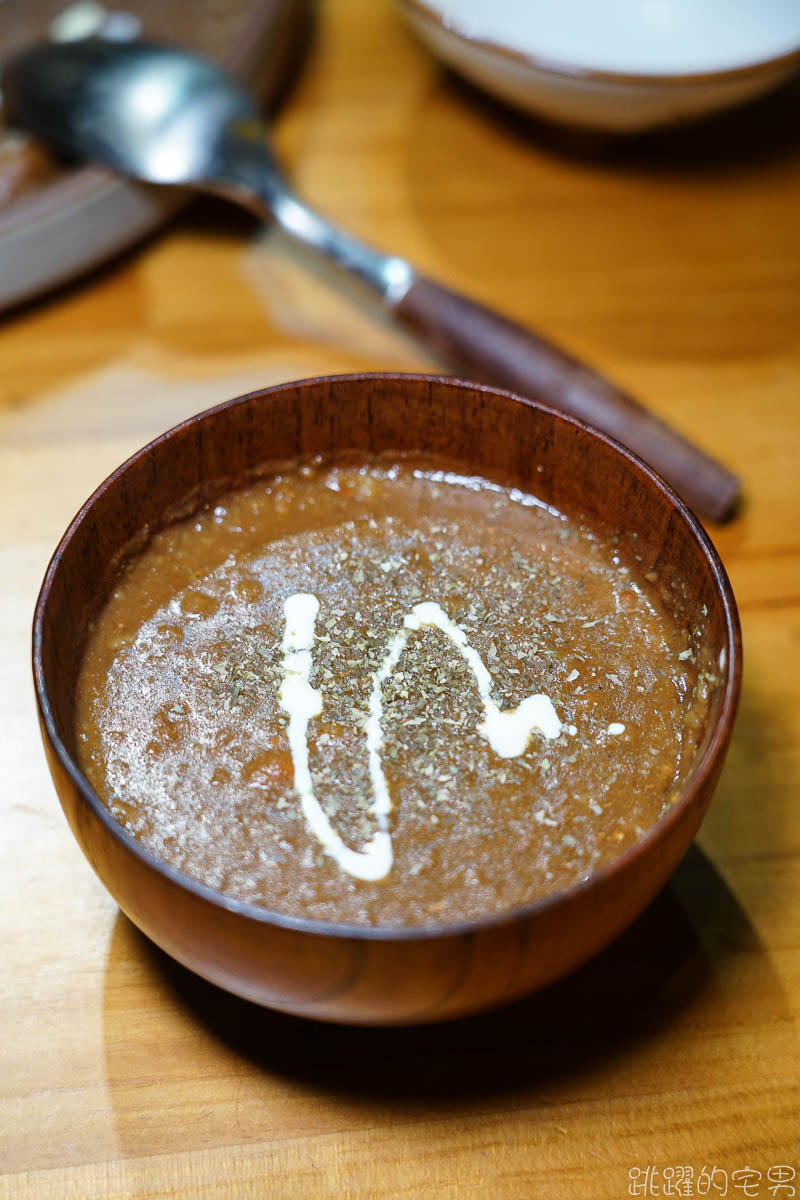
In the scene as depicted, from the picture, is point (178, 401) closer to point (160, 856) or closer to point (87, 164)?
point (87, 164)

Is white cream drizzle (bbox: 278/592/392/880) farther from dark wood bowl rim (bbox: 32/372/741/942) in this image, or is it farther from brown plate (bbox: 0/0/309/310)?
brown plate (bbox: 0/0/309/310)

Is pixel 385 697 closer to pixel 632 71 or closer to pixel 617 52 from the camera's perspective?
pixel 632 71

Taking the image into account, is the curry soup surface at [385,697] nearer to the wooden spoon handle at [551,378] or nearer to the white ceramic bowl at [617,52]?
the wooden spoon handle at [551,378]

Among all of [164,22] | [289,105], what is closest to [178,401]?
[289,105]

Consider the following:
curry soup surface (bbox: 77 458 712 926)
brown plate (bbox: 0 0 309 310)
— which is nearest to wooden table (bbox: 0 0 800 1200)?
brown plate (bbox: 0 0 309 310)

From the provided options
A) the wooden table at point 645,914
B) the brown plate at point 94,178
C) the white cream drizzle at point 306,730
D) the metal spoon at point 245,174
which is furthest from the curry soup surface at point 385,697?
the brown plate at point 94,178

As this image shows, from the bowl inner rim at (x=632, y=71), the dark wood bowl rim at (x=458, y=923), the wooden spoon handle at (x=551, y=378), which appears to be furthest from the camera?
the bowl inner rim at (x=632, y=71)

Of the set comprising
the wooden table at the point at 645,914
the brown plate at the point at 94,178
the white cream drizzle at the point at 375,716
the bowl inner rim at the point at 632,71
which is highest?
the bowl inner rim at the point at 632,71
